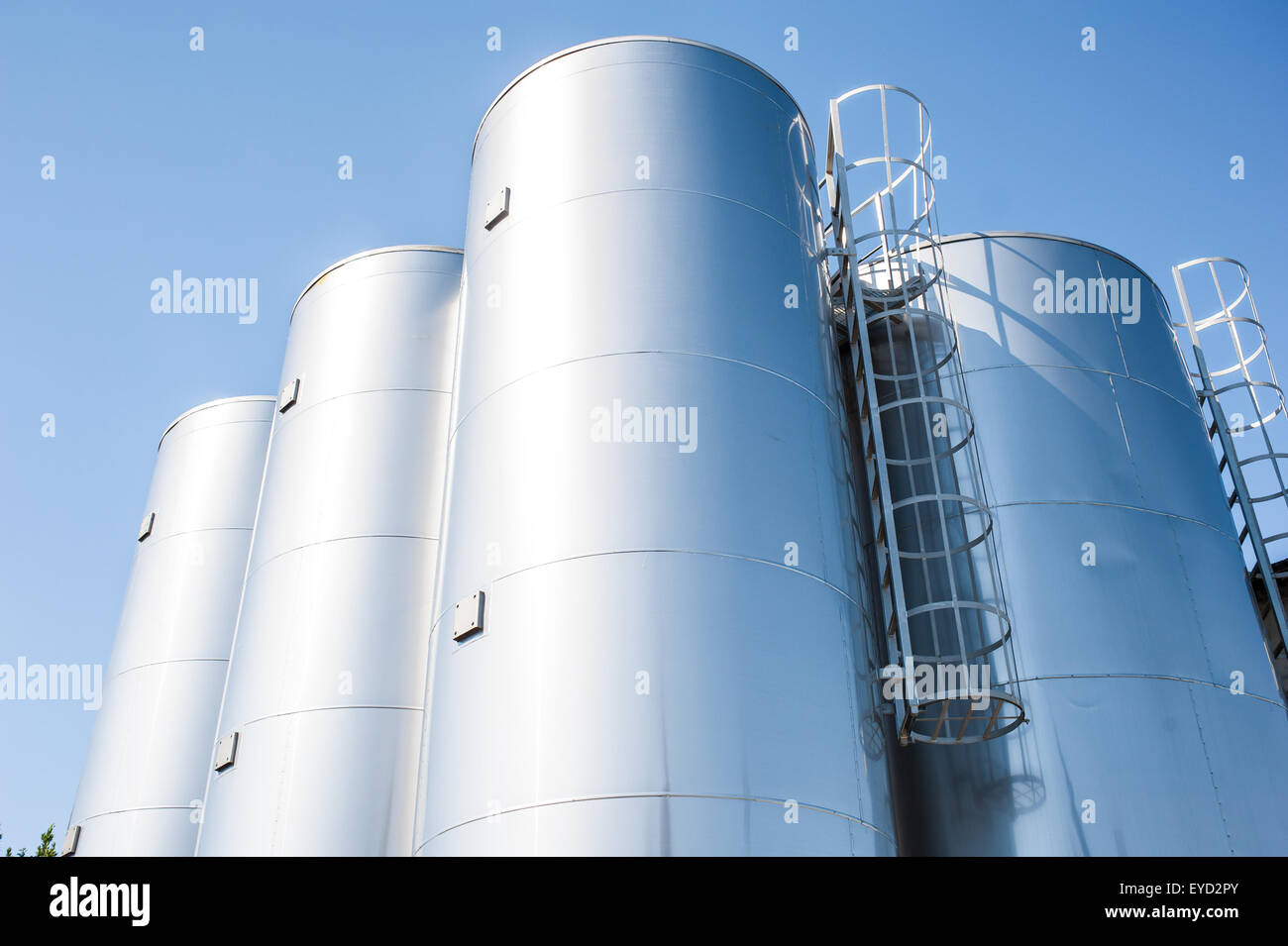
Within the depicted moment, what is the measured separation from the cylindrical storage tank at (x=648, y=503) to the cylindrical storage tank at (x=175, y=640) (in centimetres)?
703

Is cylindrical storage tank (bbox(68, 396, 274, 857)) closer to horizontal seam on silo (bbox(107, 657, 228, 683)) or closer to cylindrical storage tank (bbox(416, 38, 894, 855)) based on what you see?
horizontal seam on silo (bbox(107, 657, 228, 683))

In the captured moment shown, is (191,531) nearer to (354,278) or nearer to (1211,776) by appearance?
(354,278)

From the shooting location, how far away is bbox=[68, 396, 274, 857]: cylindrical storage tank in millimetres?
15008

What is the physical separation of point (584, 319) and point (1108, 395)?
6.44 metres

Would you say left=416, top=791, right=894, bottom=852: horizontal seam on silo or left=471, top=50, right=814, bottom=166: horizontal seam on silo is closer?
left=416, top=791, right=894, bottom=852: horizontal seam on silo

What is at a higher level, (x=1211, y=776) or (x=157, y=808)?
(x=157, y=808)

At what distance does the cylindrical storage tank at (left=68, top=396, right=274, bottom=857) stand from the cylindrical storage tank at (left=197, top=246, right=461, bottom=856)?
116 inches

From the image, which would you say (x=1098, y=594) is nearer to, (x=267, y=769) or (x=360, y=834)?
(x=360, y=834)

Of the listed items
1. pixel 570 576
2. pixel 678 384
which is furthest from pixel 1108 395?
pixel 570 576

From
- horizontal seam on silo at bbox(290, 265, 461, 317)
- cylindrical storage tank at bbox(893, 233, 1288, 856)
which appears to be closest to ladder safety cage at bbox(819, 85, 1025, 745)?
cylindrical storage tank at bbox(893, 233, 1288, 856)

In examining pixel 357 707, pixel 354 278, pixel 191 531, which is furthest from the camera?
pixel 191 531

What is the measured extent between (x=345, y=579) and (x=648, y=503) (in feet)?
15.4

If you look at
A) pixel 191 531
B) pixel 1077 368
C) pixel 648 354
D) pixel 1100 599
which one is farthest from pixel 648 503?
pixel 191 531

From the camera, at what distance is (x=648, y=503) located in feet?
29.9
